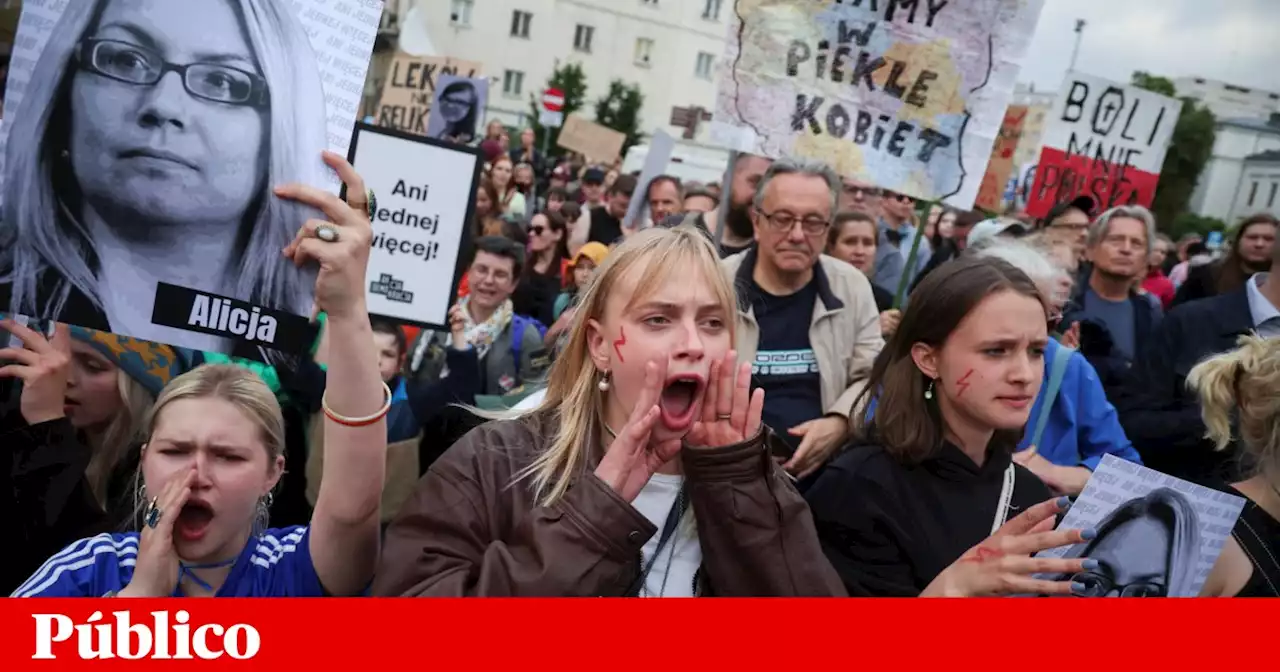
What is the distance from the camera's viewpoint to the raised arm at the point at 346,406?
190 centimetres

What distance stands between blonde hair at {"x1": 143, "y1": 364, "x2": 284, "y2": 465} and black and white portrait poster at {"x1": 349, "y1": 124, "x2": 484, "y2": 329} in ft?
5.24

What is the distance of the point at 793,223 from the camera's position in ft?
12.5

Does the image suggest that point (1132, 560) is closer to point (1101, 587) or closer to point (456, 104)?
point (1101, 587)

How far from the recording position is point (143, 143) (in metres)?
2.19

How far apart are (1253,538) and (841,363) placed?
1.55m

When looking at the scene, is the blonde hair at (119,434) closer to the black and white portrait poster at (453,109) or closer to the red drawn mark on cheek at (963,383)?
the red drawn mark on cheek at (963,383)

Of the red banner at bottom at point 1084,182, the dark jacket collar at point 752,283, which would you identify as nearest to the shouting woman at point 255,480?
the dark jacket collar at point 752,283

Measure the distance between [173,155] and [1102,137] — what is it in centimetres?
620

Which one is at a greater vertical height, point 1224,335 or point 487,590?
point 1224,335

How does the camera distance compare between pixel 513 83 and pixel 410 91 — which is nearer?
pixel 410 91

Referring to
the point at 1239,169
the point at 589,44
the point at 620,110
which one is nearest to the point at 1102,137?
the point at 1239,169

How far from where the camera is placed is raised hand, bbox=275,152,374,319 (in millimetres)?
1941

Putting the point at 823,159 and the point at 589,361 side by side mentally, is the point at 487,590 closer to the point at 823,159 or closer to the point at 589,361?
the point at 589,361

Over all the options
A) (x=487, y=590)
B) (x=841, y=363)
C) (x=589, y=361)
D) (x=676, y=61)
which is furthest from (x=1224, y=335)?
(x=676, y=61)
